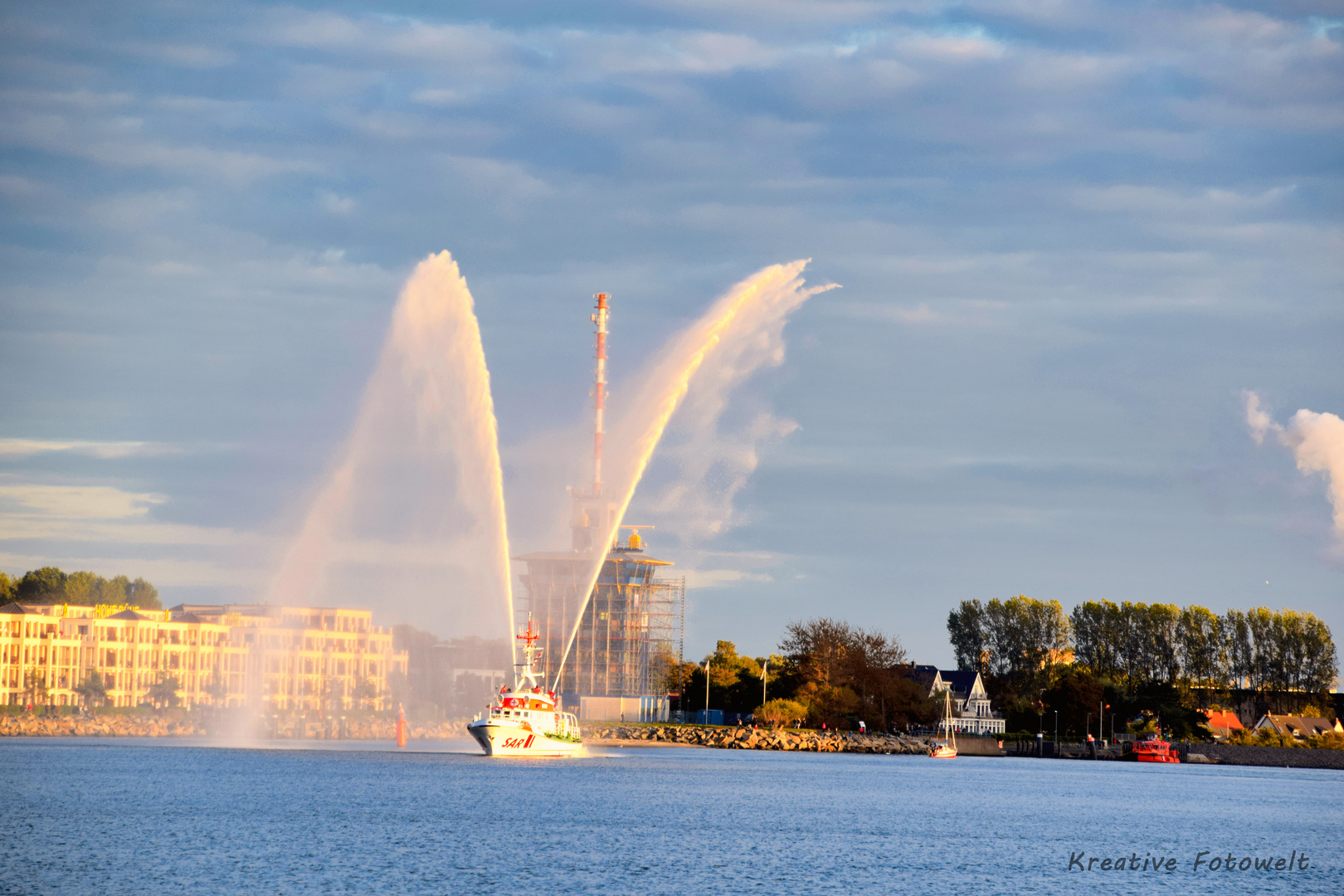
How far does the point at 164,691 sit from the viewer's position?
565 feet

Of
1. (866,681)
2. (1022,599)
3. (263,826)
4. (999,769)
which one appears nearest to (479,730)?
(263,826)

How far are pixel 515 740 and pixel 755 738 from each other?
5681 centimetres

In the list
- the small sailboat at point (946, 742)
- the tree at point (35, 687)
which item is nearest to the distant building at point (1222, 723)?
the small sailboat at point (946, 742)

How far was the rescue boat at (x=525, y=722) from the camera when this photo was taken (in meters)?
91.9

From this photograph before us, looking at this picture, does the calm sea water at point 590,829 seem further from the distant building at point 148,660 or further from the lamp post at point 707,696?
the lamp post at point 707,696

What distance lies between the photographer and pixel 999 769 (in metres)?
131

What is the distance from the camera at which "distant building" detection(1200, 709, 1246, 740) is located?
17025 cm

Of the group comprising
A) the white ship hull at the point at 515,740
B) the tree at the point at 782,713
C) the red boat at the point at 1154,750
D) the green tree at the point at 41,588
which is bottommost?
the red boat at the point at 1154,750

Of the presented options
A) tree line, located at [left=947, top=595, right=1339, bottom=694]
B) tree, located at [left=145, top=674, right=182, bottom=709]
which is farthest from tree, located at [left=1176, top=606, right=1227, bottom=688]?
tree, located at [left=145, top=674, right=182, bottom=709]

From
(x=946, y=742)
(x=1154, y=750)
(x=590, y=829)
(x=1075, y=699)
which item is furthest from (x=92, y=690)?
(x=590, y=829)

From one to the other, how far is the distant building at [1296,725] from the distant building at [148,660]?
105 m

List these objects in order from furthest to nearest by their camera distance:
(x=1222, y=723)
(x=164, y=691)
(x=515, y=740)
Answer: (x=1222, y=723), (x=164, y=691), (x=515, y=740)

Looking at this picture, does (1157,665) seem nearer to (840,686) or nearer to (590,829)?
(840,686)

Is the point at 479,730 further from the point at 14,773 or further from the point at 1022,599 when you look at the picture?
the point at 1022,599
